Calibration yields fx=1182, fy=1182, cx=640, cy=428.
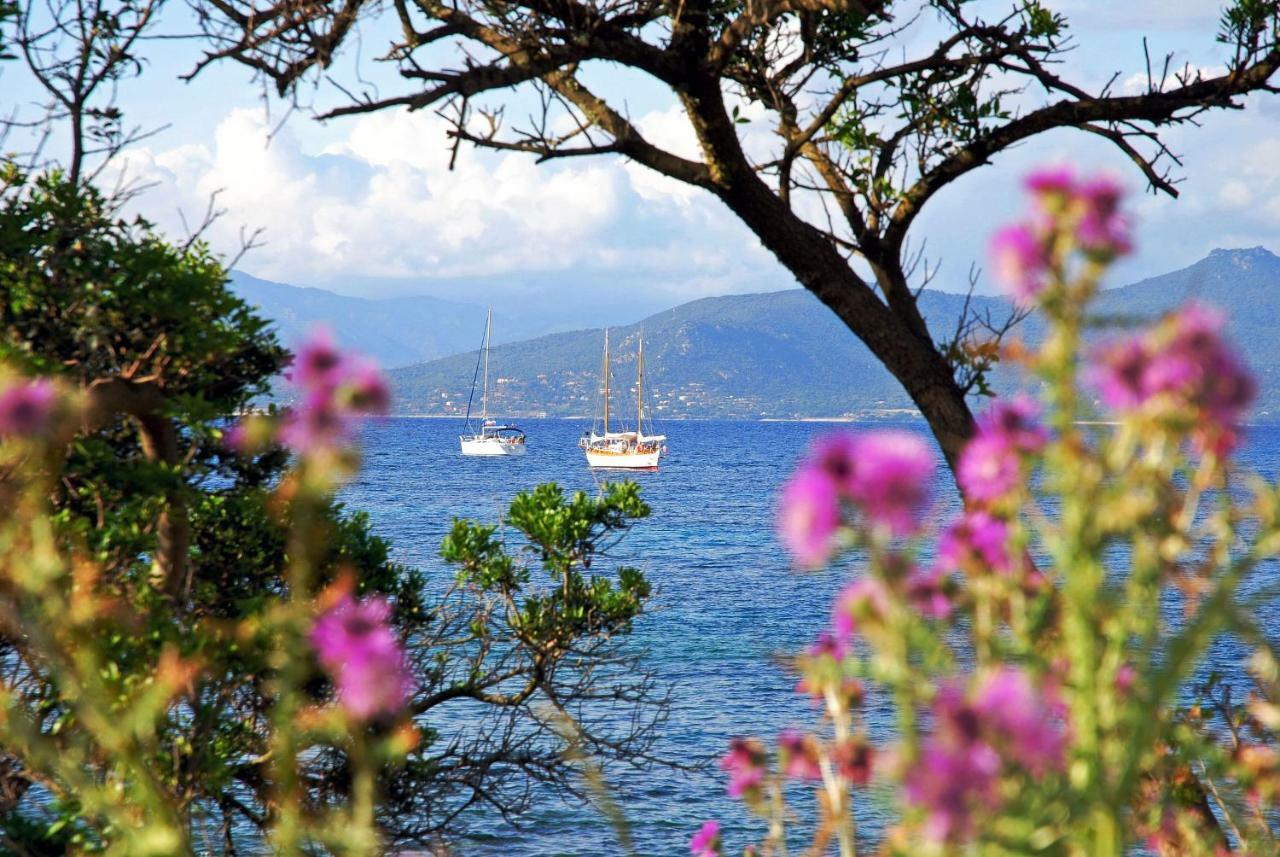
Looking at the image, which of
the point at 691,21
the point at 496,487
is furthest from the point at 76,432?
the point at 496,487

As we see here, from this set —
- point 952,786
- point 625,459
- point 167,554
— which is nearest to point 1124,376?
point 952,786

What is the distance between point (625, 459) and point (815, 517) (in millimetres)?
94816

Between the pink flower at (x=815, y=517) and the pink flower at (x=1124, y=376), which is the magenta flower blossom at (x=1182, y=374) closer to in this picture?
the pink flower at (x=1124, y=376)

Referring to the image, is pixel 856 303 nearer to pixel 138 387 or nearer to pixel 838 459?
pixel 138 387

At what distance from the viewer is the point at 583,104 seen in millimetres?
4809

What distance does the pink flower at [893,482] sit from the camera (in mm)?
1180

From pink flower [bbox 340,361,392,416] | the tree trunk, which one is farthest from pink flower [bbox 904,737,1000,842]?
the tree trunk

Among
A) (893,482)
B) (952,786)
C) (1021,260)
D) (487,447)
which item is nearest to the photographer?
(952,786)

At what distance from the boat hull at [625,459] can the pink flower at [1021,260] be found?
94.0 metres

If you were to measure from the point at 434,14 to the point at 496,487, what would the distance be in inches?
3003

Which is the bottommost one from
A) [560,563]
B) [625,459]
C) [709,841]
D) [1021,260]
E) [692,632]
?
[692,632]

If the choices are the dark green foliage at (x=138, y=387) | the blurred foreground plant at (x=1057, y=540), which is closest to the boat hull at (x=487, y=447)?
the dark green foliage at (x=138, y=387)

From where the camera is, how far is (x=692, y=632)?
30.2 m

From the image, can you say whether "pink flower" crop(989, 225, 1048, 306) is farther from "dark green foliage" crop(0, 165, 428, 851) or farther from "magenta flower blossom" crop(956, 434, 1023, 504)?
"dark green foliage" crop(0, 165, 428, 851)
